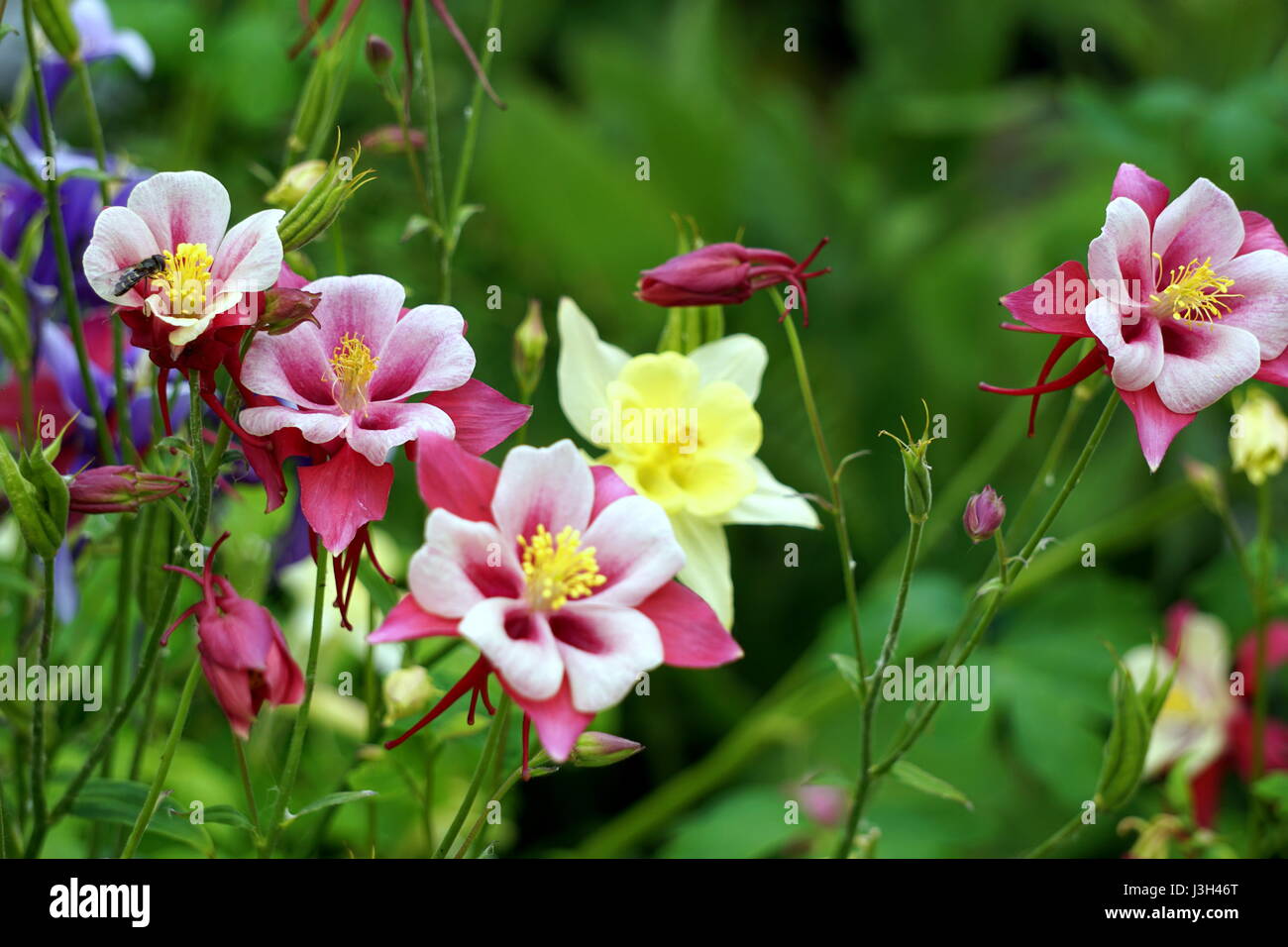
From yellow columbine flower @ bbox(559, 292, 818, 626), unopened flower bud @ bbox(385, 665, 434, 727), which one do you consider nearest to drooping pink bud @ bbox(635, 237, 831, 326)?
yellow columbine flower @ bbox(559, 292, 818, 626)

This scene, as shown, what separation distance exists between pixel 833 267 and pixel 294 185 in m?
0.94

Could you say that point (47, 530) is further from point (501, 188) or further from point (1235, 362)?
point (501, 188)

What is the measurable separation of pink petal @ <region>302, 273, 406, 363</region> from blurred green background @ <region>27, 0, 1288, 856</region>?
131mm

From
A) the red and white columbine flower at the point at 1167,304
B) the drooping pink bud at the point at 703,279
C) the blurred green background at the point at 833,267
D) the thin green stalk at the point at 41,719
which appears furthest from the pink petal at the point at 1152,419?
the thin green stalk at the point at 41,719

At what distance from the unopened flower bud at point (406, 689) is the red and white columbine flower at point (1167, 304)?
21 cm

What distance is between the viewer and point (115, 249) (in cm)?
36

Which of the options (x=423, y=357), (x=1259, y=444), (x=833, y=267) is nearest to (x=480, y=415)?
(x=423, y=357)

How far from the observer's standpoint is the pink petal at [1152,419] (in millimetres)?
361

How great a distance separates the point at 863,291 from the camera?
1.36 m

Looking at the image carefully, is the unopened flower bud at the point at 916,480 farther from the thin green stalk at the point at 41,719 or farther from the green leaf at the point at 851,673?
the thin green stalk at the point at 41,719

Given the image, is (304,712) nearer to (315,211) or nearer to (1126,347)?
(315,211)

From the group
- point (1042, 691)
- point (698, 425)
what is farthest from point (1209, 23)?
point (698, 425)

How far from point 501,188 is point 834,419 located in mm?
437

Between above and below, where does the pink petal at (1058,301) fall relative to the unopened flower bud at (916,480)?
above
